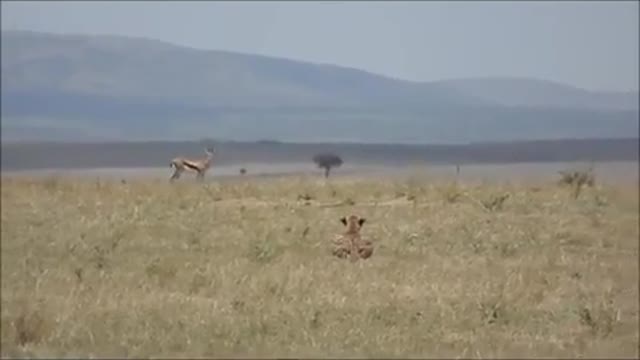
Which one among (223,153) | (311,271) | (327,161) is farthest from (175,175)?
(311,271)

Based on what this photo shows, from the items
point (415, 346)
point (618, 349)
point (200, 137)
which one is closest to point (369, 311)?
point (415, 346)

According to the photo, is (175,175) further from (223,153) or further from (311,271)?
(311,271)

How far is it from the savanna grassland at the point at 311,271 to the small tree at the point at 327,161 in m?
1.15

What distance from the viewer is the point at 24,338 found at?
9.66 m

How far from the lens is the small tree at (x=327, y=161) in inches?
606

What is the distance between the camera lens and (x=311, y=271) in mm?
11086

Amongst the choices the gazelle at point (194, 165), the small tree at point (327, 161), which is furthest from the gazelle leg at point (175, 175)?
the small tree at point (327, 161)

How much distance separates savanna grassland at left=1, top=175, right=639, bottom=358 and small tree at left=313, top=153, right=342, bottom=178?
→ 1.15m

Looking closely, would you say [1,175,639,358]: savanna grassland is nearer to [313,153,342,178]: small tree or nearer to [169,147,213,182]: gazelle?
[169,147,213,182]: gazelle

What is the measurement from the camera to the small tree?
606 inches

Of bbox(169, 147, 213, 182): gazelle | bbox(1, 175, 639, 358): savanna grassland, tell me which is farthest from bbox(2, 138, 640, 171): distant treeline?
bbox(1, 175, 639, 358): savanna grassland

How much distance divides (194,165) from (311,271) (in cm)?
379

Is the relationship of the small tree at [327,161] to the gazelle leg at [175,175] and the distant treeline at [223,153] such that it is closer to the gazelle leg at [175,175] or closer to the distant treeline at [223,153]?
the distant treeline at [223,153]

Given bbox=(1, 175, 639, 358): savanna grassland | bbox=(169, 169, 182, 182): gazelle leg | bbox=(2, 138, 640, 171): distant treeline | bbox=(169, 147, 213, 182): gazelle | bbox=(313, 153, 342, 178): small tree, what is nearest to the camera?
bbox=(1, 175, 639, 358): savanna grassland
